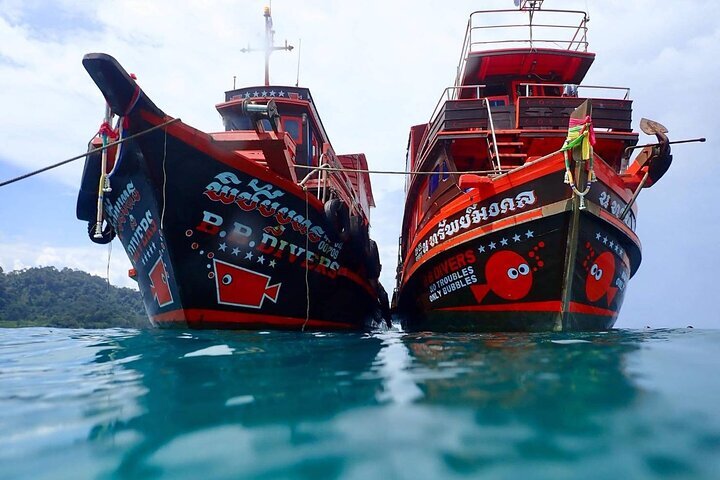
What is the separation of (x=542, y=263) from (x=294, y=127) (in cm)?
714

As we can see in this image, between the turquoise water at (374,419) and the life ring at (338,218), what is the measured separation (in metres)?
4.38

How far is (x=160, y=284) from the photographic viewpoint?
7086mm

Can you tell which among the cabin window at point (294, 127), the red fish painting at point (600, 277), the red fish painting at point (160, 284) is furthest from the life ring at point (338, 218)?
the red fish painting at point (600, 277)

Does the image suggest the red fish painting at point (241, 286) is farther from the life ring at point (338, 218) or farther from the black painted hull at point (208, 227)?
the life ring at point (338, 218)

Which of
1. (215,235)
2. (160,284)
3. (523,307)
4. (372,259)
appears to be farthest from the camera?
(372,259)

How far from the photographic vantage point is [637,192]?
6301mm

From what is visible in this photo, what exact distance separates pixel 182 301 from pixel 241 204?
1.72 metres

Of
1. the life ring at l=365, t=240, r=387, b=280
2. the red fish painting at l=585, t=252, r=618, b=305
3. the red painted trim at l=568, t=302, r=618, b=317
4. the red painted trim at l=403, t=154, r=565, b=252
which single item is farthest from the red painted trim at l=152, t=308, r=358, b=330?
the red fish painting at l=585, t=252, r=618, b=305

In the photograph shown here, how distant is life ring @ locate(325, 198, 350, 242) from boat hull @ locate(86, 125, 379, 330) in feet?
0.54

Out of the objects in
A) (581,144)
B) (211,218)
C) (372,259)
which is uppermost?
(581,144)

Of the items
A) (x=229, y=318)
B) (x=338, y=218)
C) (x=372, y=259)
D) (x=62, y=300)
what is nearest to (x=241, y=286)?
(x=229, y=318)

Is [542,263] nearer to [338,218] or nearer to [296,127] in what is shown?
[338,218]

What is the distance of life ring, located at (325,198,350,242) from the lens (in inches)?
286

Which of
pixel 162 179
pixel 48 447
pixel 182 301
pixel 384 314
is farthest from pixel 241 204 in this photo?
pixel 384 314
